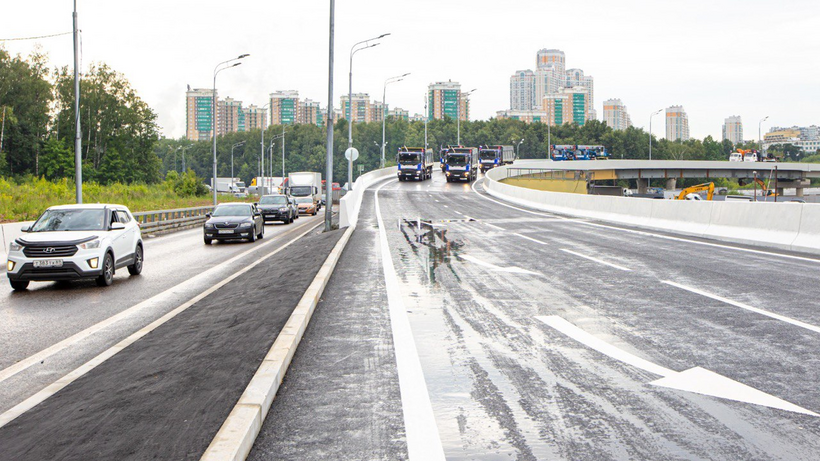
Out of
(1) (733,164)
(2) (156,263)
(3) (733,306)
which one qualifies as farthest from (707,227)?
(1) (733,164)

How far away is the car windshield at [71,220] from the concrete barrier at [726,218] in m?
15.6

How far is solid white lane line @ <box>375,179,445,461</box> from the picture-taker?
14.0ft

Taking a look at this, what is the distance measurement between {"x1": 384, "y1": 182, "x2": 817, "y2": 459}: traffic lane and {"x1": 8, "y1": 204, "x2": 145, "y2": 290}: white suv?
25.0 feet

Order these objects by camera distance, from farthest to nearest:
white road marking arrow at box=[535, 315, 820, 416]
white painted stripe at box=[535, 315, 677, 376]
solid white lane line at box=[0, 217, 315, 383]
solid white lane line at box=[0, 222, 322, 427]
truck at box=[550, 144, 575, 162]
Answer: truck at box=[550, 144, 575, 162]
solid white lane line at box=[0, 217, 315, 383]
white painted stripe at box=[535, 315, 677, 376]
solid white lane line at box=[0, 222, 322, 427]
white road marking arrow at box=[535, 315, 820, 416]

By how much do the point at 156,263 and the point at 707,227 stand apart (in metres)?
15.7

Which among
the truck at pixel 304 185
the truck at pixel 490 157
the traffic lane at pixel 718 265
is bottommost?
the traffic lane at pixel 718 265

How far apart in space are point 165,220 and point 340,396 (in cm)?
3242

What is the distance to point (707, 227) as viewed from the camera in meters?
20.8

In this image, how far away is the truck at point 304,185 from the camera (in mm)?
56625

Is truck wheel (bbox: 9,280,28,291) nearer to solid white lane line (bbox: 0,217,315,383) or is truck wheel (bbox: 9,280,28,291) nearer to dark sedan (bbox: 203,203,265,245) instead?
solid white lane line (bbox: 0,217,315,383)

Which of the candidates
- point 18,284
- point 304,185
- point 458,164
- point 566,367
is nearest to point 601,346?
point 566,367

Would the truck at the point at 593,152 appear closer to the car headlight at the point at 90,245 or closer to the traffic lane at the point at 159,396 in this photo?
the car headlight at the point at 90,245

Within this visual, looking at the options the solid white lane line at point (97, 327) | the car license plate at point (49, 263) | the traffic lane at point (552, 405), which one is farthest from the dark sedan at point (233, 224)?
the traffic lane at point (552, 405)

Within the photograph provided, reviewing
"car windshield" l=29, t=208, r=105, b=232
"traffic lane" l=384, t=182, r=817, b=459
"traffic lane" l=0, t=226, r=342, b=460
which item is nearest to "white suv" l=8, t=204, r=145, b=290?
"car windshield" l=29, t=208, r=105, b=232
